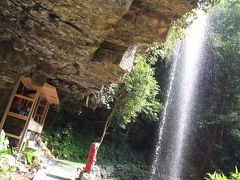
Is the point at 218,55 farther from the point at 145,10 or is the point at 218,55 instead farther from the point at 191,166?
the point at 145,10

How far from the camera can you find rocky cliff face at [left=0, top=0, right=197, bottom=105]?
389cm

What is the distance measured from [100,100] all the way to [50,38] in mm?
6706

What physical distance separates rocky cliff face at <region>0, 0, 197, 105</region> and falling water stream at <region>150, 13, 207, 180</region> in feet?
46.1

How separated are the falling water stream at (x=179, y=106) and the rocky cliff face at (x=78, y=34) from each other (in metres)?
14.1

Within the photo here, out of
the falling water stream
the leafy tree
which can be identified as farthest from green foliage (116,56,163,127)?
the falling water stream

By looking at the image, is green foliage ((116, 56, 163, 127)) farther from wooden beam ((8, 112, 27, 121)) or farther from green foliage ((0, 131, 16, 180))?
green foliage ((0, 131, 16, 180))

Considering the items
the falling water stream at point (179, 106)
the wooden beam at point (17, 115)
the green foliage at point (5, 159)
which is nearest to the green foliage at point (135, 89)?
the wooden beam at point (17, 115)

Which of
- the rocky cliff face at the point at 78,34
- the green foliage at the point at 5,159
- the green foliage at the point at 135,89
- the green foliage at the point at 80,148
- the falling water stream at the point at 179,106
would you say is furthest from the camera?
the falling water stream at the point at 179,106

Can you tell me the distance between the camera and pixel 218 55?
787 inches

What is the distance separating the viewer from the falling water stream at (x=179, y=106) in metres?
18.9

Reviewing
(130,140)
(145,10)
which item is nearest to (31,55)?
(145,10)

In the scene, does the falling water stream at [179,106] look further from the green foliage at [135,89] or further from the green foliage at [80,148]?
the green foliage at [135,89]

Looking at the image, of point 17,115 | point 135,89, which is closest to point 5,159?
point 17,115

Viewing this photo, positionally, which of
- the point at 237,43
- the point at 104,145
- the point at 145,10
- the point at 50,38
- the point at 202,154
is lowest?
the point at 104,145
